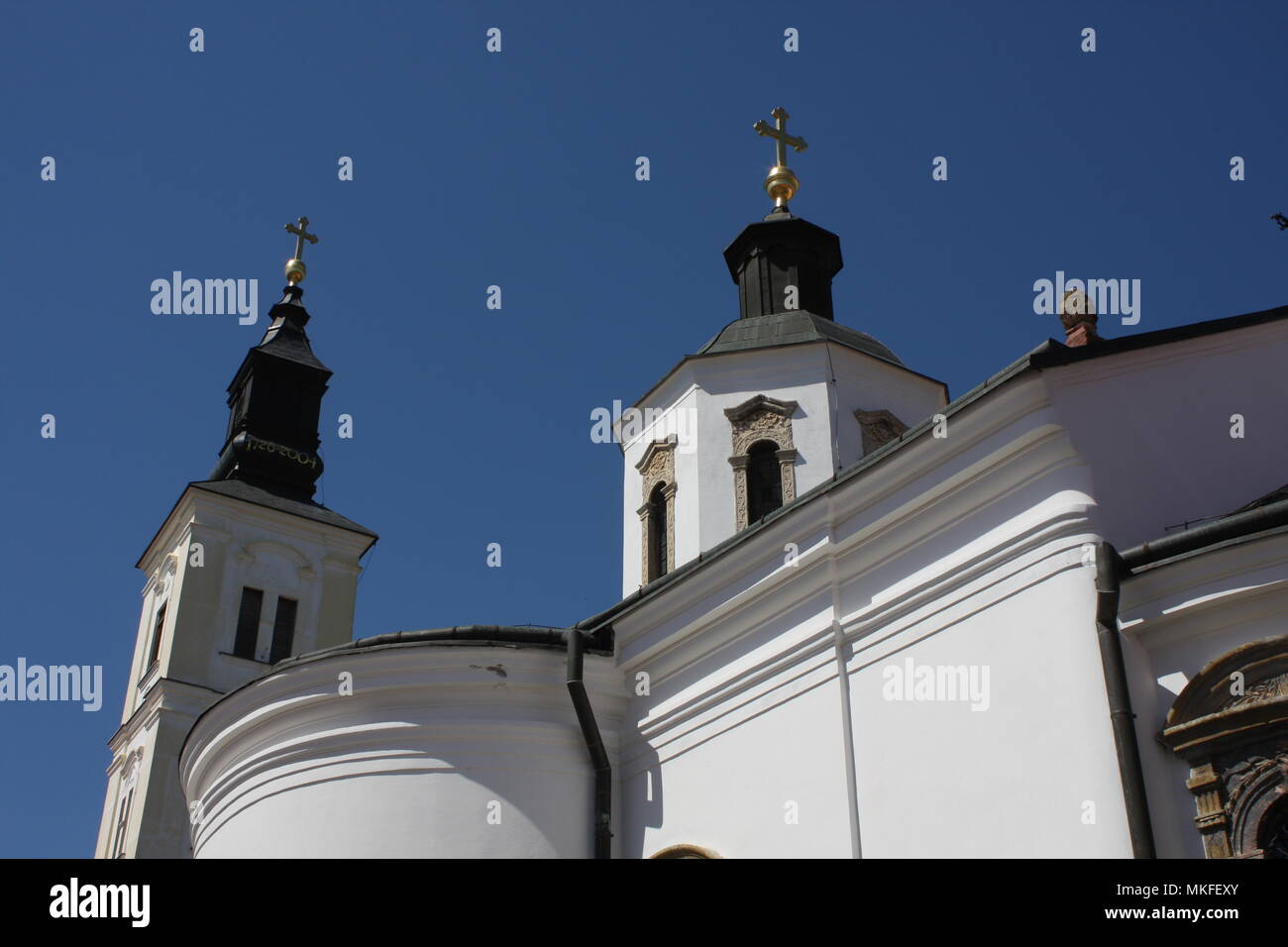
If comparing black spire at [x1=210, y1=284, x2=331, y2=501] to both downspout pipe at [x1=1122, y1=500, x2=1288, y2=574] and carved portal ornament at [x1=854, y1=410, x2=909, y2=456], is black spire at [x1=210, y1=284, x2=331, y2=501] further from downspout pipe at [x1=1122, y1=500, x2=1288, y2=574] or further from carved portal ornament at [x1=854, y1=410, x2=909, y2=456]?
downspout pipe at [x1=1122, y1=500, x2=1288, y2=574]

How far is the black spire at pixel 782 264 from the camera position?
1775 centimetres

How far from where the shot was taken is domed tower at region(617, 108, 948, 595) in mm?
14500

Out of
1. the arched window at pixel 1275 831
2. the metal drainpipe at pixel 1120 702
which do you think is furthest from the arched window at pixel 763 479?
the arched window at pixel 1275 831

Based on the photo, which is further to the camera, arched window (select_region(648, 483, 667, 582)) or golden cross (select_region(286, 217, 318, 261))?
golden cross (select_region(286, 217, 318, 261))

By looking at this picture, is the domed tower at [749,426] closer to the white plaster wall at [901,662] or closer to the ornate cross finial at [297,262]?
the white plaster wall at [901,662]

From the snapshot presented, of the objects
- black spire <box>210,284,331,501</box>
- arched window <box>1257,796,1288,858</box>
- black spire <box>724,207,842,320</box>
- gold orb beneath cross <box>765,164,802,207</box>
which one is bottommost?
arched window <box>1257,796,1288,858</box>

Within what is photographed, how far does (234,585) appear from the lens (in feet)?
88.7

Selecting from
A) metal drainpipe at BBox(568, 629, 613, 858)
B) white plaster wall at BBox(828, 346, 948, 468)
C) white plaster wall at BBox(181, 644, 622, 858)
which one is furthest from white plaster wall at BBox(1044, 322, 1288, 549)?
white plaster wall at BBox(828, 346, 948, 468)

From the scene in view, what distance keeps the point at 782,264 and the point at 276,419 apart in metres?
Answer: 15.4

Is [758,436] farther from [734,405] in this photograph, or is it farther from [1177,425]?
[1177,425]

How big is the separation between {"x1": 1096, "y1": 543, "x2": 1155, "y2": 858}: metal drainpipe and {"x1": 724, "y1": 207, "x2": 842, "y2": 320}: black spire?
9793 millimetres

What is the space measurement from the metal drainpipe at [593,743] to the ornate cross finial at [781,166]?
950cm

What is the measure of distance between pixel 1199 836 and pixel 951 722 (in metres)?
1.64
